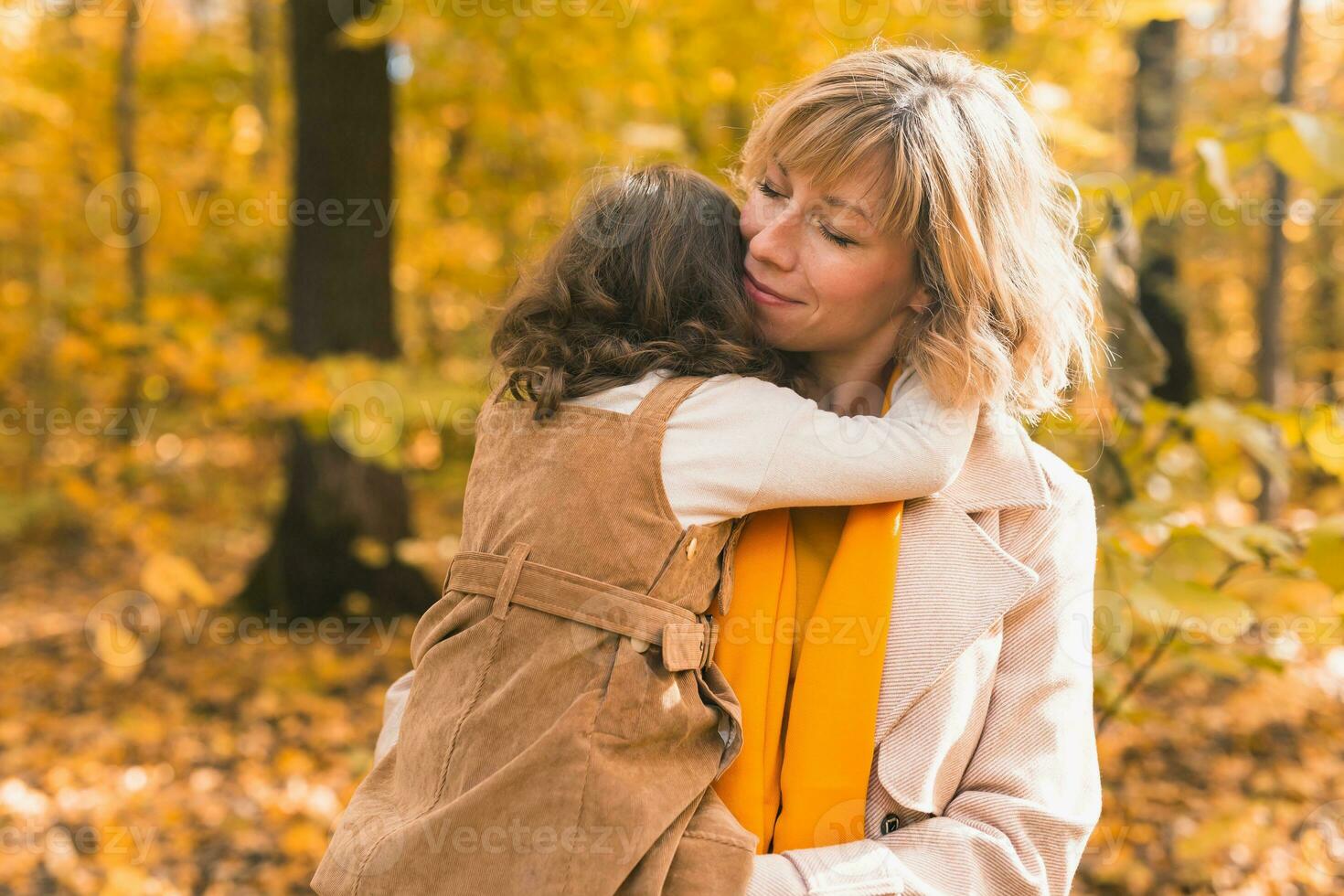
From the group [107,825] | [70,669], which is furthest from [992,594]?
[70,669]

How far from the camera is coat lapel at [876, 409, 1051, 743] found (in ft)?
5.01

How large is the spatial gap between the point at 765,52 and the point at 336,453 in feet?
11.9

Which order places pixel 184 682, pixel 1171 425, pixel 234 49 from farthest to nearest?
pixel 234 49, pixel 184 682, pixel 1171 425

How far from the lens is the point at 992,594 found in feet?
5.09

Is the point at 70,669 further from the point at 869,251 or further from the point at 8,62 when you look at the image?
the point at 869,251

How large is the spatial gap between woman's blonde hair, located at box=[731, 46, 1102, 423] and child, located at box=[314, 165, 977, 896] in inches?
5.0

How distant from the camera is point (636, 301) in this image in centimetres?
169

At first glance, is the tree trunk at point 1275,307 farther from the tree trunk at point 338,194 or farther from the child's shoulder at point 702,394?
the child's shoulder at point 702,394

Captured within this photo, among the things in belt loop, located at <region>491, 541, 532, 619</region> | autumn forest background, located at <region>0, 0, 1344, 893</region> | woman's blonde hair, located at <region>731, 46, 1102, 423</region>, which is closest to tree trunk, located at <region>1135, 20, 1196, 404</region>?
autumn forest background, located at <region>0, 0, 1344, 893</region>

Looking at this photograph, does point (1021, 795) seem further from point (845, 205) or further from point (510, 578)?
point (845, 205)

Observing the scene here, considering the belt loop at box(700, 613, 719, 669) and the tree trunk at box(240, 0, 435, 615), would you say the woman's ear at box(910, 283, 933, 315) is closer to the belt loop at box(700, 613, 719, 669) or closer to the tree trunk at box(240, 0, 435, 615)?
the belt loop at box(700, 613, 719, 669)

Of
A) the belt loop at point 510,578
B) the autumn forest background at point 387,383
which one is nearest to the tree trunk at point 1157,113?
the autumn forest background at point 387,383

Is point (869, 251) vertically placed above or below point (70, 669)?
above
